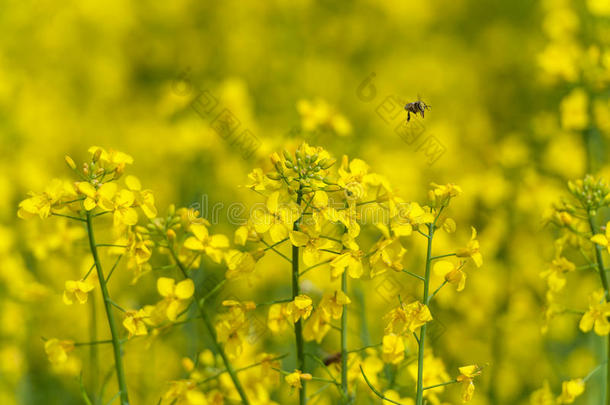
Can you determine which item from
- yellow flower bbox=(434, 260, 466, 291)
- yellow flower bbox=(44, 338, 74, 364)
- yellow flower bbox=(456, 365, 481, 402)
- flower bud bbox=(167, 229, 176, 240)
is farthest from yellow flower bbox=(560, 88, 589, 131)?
yellow flower bbox=(44, 338, 74, 364)

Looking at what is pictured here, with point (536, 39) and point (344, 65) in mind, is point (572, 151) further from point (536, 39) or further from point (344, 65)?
point (344, 65)

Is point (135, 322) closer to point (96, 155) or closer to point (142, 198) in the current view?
point (142, 198)

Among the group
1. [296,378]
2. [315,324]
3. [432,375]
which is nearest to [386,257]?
[315,324]

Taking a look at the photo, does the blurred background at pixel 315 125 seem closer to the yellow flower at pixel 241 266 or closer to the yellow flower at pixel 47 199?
the yellow flower at pixel 241 266

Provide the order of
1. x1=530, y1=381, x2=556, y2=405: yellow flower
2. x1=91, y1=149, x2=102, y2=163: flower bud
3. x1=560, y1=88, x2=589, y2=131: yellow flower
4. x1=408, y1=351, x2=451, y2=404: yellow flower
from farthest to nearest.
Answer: x1=560, y1=88, x2=589, y2=131: yellow flower
x1=530, y1=381, x2=556, y2=405: yellow flower
x1=408, y1=351, x2=451, y2=404: yellow flower
x1=91, y1=149, x2=102, y2=163: flower bud

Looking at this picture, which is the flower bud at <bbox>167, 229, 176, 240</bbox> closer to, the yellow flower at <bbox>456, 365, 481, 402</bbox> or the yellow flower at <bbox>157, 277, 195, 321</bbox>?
the yellow flower at <bbox>157, 277, 195, 321</bbox>
